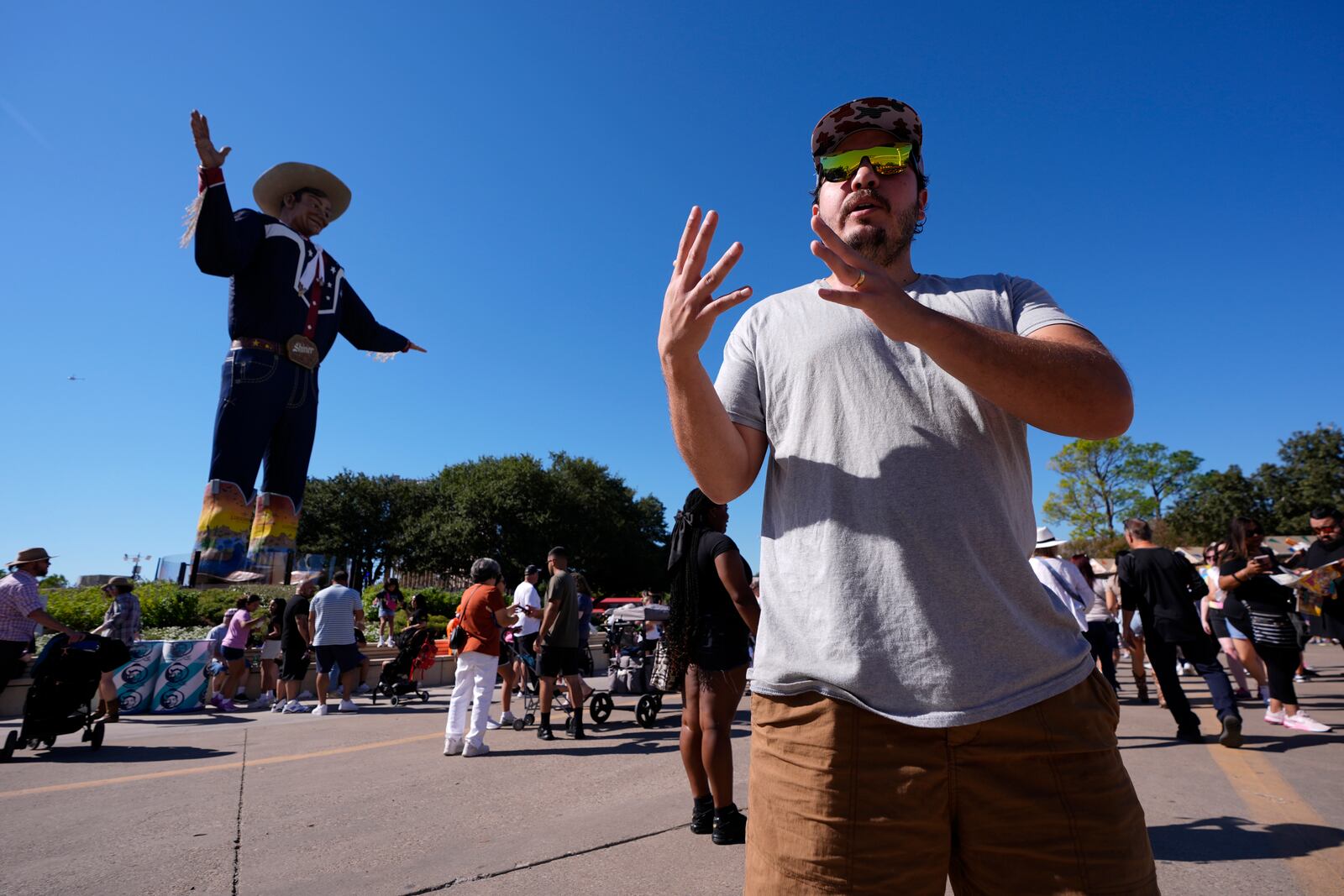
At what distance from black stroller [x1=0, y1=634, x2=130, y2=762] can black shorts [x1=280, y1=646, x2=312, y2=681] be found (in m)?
3.25

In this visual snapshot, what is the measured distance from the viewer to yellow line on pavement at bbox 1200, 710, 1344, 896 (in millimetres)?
3074

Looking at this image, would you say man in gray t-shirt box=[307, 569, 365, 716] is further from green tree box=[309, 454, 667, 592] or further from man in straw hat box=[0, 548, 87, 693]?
green tree box=[309, 454, 667, 592]

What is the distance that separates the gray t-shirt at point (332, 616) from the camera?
9867 millimetres

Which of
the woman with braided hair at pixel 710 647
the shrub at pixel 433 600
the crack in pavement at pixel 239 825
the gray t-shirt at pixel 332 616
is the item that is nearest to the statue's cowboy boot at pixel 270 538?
the shrub at pixel 433 600

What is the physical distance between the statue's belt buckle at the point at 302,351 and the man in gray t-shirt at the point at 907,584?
18.0 metres

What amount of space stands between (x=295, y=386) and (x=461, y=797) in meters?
15.0

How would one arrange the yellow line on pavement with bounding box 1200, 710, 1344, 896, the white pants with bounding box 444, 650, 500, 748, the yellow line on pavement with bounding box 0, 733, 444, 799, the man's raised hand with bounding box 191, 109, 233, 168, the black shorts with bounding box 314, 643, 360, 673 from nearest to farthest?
the yellow line on pavement with bounding box 1200, 710, 1344, 896 → the yellow line on pavement with bounding box 0, 733, 444, 799 → the white pants with bounding box 444, 650, 500, 748 → the black shorts with bounding box 314, 643, 360, 673 → the man's raised hand with bounding box 191, 109, 233, 168

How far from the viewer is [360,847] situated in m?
3.88

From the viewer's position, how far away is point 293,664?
10.5m

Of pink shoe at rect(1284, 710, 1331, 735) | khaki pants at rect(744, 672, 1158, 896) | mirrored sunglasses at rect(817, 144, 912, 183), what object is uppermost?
mirrored sunglasses at rect(817, 144, 912, 183)

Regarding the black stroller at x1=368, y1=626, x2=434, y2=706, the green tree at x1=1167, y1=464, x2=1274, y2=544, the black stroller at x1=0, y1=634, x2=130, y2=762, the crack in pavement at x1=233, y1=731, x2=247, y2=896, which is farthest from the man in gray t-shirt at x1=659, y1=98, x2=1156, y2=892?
the green tree at x1=1167, y1=464, x2=1274, y2=544

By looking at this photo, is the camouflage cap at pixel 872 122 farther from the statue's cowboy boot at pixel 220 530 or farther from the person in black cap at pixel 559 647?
the statue's cowboy boot at pixel 220 530

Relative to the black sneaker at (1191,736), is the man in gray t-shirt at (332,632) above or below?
above

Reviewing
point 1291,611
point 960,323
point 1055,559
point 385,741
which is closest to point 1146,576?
point 1055,559
